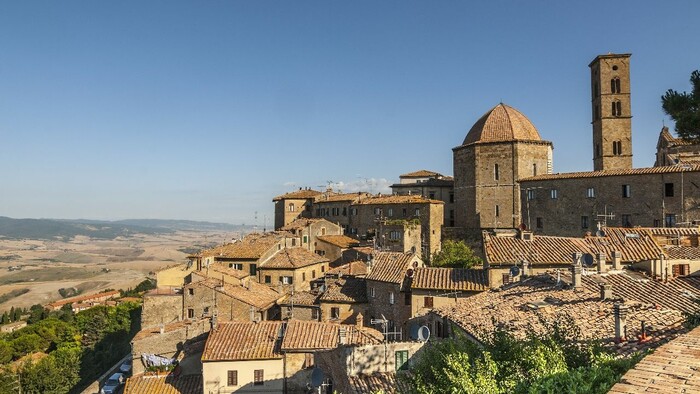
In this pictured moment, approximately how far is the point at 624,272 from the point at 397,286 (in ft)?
41.0

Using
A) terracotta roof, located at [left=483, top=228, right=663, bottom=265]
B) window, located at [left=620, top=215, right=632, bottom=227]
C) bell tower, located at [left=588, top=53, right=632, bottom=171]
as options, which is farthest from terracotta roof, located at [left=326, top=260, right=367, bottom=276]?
bell tower, located at [left=588, top=53, right=632, bottom=171]

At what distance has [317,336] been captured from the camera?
22828mm

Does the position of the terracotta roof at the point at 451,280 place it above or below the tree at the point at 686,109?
below

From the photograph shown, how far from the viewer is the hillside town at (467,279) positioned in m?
14.4

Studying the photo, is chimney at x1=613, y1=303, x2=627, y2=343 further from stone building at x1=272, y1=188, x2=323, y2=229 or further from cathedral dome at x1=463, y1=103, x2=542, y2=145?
stone building at x1=272, y1=188, x2=323, y2=229

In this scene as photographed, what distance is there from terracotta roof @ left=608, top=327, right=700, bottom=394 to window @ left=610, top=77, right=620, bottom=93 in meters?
55.7

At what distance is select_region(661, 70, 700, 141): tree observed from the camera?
50.0 feet

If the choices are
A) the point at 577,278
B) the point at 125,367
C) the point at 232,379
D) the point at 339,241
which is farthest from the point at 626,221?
the point at 125,367

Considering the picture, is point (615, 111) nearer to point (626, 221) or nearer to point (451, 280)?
point (626, 221)

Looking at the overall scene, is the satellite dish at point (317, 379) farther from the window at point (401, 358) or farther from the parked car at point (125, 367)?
the parked car at point (125, 367)

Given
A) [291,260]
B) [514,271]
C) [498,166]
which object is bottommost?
[291,260]

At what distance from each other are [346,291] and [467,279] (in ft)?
30.6

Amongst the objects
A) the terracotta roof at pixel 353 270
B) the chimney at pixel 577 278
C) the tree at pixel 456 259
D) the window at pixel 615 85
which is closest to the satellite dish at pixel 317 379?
the chimney at pixel 577 278

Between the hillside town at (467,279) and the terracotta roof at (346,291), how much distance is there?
133mm
